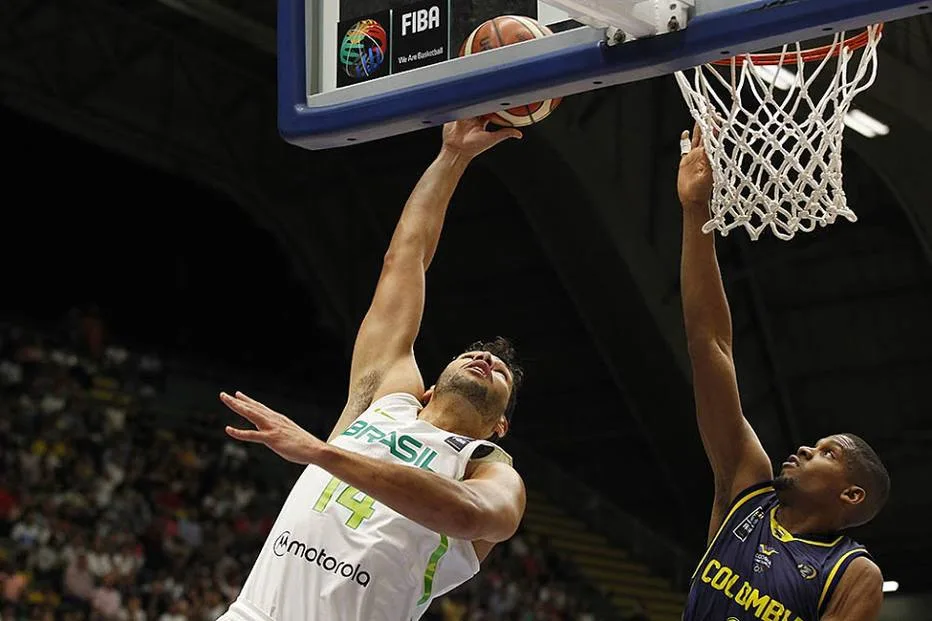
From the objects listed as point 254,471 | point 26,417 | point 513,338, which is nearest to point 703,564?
point 26,417

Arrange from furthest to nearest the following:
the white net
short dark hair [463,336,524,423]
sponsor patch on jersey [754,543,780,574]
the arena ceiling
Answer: the arena ceiling → short dark hair [463,336,524,423] → the white net → sponsor patch on jersey [754,543,780,574]

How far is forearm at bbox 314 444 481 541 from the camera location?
11.1 feet

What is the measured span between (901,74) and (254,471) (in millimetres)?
8065

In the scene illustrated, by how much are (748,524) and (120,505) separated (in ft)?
31.6

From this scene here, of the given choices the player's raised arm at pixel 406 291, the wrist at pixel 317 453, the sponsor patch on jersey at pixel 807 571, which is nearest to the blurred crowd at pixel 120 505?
the player's raised arm at pixel 406 291

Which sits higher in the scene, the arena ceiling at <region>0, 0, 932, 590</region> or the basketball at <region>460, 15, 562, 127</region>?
the arena ceiling at <region>0, 0, 932, 590</region>

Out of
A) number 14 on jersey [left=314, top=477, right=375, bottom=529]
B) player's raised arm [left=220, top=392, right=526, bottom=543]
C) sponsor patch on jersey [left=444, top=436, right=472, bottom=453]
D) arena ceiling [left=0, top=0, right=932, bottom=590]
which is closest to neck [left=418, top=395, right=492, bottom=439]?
sponsor patch on jersey [left=444, top=436, right=472, bottom=453]

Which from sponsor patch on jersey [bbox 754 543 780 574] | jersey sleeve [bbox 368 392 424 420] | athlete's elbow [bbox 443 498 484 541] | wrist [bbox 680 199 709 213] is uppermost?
wrist [bbox 680 199 709 213]

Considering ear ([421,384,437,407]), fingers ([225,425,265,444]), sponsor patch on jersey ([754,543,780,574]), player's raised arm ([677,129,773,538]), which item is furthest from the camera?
ear ([421,384,437,407])

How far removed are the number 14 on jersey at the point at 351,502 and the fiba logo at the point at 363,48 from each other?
1.18 metres

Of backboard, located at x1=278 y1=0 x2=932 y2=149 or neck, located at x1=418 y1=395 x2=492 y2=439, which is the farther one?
neck, located at x1=418 y1=395 x2=492 y2=439

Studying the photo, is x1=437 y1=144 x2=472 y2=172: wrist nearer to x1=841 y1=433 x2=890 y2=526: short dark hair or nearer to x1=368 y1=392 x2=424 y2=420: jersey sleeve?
x1=368 y1=392 x2=424 y2=420: jersey sleeve

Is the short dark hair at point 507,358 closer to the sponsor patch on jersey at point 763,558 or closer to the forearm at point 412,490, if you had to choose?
the sponsor patch on jersey at point 763,558

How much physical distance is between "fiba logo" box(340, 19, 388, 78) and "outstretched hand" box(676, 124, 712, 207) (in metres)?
1.01
